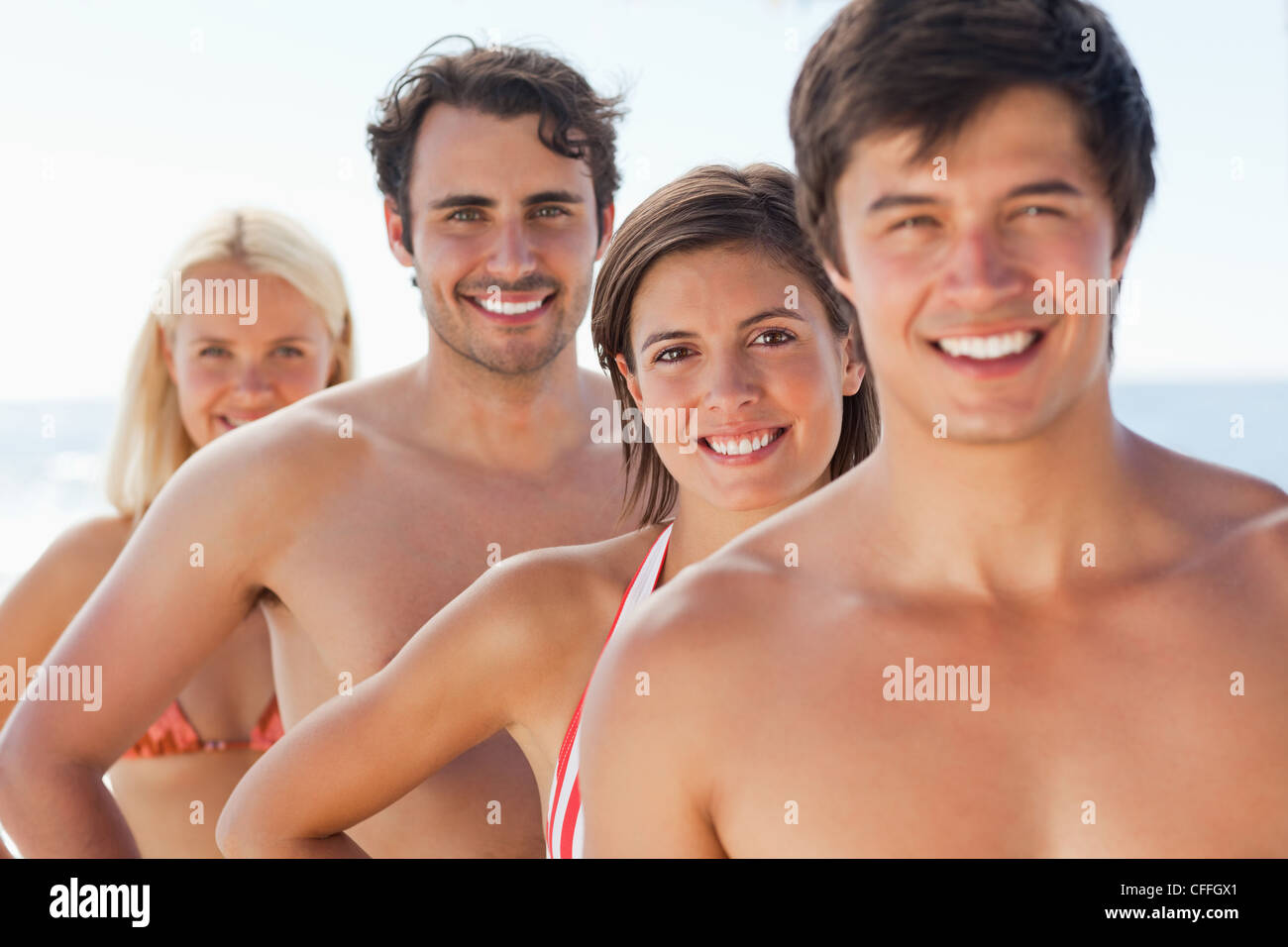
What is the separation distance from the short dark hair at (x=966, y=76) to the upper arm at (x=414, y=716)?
72 centimetres

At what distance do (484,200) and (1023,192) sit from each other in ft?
4.79

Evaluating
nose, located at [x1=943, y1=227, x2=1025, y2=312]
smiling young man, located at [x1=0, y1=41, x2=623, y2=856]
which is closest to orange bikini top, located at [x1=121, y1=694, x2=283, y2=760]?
smiling young man, located at [x1=0, y1=41, x2=623, y2=856]

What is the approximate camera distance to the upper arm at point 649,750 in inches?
55.1

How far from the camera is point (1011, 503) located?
136 centimetres

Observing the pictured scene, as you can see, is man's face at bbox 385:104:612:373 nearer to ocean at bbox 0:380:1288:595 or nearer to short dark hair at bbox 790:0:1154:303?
short dark hair at bbox 790:0:1154:303

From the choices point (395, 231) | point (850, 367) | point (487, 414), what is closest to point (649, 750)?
point (850, 367)

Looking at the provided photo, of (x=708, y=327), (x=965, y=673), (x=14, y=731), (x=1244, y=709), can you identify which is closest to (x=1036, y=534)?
(x=965, y=673)

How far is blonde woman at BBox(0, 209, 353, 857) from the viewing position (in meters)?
3.02

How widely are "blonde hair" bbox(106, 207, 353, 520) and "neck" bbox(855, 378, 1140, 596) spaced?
212cm

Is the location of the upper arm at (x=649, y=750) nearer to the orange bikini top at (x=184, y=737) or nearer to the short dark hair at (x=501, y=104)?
the short dark hair at (x=501, y=104)

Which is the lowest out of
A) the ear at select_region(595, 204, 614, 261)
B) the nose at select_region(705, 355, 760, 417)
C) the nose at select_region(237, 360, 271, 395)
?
the nose at select_region(705, 355, 760, 417)

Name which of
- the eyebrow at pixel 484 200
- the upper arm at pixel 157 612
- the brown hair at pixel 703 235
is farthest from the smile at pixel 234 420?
the brown hair at pixel 703 235
